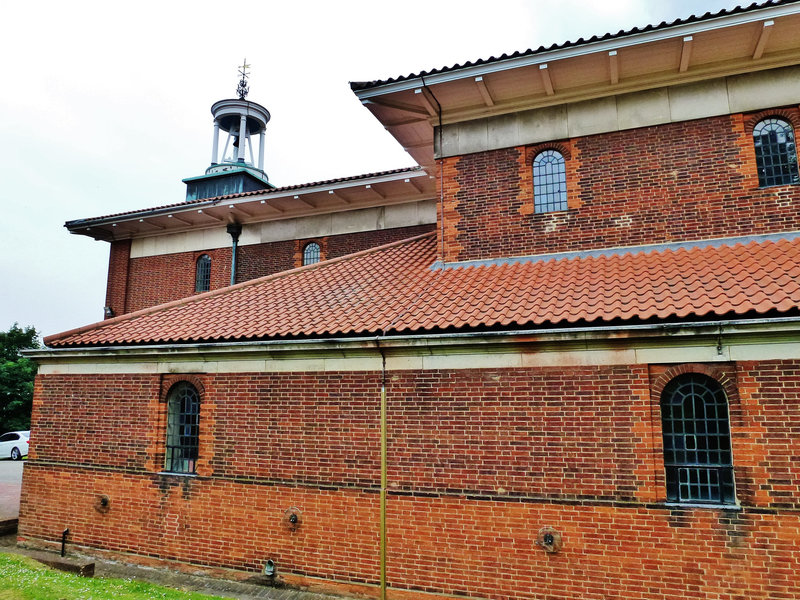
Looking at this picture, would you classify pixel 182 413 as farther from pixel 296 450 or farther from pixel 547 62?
pixel 547 62

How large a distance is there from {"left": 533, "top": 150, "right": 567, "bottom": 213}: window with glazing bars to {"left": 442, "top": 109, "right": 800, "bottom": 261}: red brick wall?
149mm

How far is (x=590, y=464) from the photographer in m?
6.89

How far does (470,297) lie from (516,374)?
154 centimetres

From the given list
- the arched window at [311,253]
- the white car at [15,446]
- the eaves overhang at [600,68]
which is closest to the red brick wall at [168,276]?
the arched window at [311,253]

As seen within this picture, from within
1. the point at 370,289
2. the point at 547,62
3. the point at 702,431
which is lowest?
the point at 702,431

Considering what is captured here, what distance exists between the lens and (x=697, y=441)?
670cm

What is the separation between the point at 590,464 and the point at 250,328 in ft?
18.0

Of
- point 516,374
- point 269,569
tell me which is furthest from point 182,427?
point 516,374

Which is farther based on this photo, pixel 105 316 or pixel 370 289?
pixel 105 316

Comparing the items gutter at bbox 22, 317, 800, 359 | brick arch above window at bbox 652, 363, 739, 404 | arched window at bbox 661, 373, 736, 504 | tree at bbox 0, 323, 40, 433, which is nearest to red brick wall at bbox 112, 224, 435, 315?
gutter at bbox 22, 317, 800, 359

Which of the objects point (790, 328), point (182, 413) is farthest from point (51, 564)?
point (790, 328)

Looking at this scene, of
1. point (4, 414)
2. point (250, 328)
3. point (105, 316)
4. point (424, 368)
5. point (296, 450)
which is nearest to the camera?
point (424, 368)

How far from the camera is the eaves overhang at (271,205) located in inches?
528

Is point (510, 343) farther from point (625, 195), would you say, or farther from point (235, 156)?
point (235, 156)
